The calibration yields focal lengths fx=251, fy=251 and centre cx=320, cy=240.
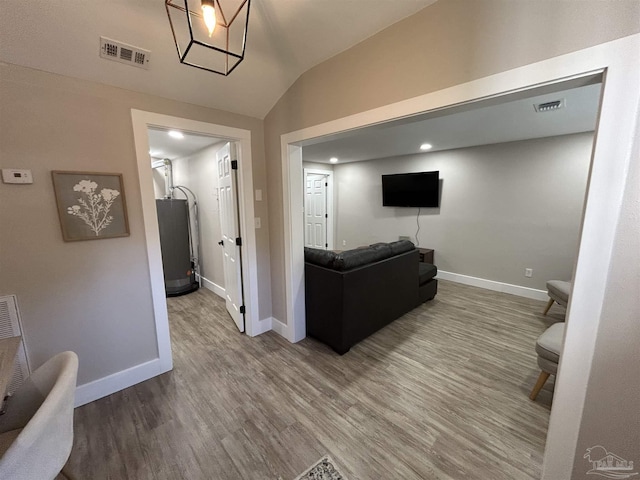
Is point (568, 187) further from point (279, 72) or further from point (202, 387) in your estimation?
point (202, 387)

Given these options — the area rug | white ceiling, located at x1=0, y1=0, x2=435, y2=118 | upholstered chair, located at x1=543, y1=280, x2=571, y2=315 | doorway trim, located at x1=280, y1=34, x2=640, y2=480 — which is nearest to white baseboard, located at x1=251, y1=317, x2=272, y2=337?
the area rug

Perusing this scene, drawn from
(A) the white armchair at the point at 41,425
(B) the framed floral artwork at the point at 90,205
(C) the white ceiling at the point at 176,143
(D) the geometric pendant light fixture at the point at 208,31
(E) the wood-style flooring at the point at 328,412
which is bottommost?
(E) the wood-style flooring at the point at 328,412

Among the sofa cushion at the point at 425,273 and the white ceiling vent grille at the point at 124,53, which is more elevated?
the white ceiling vent grille at the point at 124,53

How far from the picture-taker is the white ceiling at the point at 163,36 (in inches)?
54.9

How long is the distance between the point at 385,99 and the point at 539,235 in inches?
141

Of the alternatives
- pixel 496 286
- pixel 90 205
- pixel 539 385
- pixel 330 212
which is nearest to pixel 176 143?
pixel 90 205

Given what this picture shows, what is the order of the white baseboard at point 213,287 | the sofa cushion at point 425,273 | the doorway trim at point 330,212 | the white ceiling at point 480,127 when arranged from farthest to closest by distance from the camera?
1. the doorway trim at point 330,212
2. the white baseboard at point 213,287
3. the sofa cushion at point 425,273
4. the white ceiling at point 480,127

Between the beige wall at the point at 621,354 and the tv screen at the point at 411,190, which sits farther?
the tv screen at the point at 411,190

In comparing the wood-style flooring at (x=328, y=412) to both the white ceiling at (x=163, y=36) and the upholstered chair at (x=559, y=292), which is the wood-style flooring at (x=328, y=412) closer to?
the upholstered chair at (x=559, y=292)

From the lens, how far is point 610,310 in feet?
3.45

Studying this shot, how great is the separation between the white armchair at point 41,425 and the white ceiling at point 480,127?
2100 millimetres

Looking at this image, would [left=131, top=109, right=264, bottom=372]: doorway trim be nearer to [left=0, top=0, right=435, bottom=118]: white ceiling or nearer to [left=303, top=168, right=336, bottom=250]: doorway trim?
[left=0, top=0, right=435, bottom=118]: white ceiling

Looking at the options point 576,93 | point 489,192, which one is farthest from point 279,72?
point 489,192

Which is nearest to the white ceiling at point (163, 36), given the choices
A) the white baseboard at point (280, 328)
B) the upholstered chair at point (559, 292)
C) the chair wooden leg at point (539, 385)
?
the white baseboard at point (280, 328)
